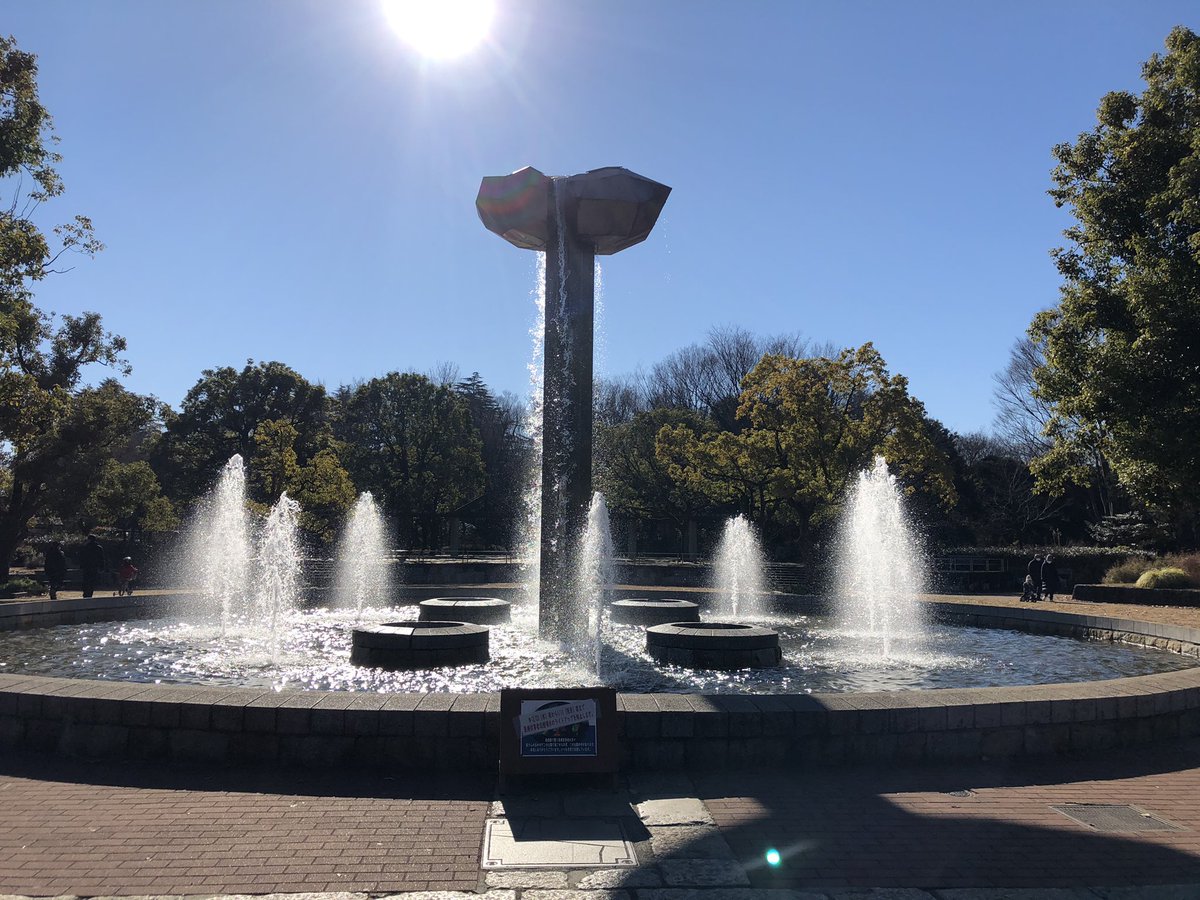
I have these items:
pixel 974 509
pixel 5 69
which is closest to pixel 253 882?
pixel 5 69

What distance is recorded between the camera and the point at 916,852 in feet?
15.7

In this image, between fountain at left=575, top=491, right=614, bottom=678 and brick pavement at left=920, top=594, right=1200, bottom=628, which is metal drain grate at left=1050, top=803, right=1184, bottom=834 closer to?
fountain at left=575, top=491, right=614, bottom=678

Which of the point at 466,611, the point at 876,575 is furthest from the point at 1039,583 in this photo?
the point at 466,611

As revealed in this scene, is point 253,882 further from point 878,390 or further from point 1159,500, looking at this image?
point 878,390

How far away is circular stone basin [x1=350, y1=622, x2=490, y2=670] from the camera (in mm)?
9961

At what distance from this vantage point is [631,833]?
5023mm

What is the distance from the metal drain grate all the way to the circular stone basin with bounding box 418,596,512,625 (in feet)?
32.3

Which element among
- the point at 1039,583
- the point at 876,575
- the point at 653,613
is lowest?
the point at 653,613

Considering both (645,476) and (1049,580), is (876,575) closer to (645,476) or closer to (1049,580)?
(1049,580)

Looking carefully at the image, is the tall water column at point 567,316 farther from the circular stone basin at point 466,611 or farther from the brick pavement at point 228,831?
the brick pavement at point 228,831

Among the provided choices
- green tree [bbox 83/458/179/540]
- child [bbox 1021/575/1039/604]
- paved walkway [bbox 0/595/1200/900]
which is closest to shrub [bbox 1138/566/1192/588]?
child [bbox 1021/575/1039/604]

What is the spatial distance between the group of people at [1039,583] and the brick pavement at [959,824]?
59.8 ft

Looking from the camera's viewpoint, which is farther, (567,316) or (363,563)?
(363,563)

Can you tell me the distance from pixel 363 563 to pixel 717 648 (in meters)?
17.3
